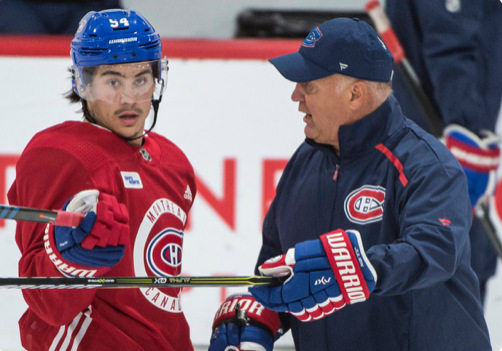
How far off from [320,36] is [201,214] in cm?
139

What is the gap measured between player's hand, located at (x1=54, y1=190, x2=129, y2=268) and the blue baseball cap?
0.60m

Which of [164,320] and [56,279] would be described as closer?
[56,279]

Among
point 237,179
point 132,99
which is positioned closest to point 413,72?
point 237,179

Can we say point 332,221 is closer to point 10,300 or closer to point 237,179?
point 237,179

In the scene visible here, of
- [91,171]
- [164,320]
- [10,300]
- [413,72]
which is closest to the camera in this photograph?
[91,171]

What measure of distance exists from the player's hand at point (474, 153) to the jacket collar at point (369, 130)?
125 cm

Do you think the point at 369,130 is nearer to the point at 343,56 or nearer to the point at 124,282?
the point at 343,56

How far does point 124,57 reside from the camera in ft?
6.16

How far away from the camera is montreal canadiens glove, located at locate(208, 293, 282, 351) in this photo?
2.04 meters

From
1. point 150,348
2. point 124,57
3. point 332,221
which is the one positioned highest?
point 124,57

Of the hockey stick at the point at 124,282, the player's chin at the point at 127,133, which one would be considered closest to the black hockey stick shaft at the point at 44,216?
the hockey stick at the point at 124,282

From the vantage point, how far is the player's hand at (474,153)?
10.3 feet

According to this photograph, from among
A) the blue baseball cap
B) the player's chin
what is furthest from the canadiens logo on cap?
the player's chin

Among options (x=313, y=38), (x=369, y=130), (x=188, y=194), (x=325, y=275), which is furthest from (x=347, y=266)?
(x=313, y=38)
